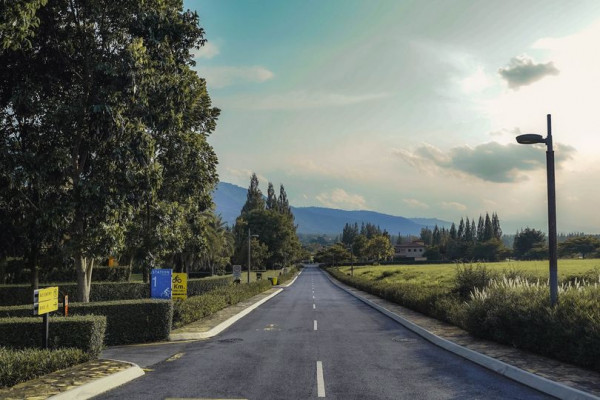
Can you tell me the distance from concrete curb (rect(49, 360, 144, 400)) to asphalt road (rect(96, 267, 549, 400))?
0.21 metres

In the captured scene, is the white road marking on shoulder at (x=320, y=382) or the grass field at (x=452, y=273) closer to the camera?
the white road marking on shoulder at (x=320, y=382)

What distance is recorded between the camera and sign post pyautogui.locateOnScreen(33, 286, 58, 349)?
9659mm

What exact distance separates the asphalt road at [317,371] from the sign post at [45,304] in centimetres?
260

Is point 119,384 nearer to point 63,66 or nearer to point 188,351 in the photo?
point 188,351

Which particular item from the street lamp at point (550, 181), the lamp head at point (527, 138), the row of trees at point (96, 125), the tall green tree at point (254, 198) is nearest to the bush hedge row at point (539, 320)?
the street lamp at point (550, 181)

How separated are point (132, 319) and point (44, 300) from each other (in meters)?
4.56

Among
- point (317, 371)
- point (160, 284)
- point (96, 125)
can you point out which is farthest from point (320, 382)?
point (96, 125)

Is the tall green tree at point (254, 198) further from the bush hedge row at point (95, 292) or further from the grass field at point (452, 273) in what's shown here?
the bush hedge row at point (95, 292)

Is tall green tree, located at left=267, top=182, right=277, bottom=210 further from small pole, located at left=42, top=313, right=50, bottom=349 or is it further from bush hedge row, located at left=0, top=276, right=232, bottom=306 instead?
small pole, located at left=42, top=313, right=50, bottom=349

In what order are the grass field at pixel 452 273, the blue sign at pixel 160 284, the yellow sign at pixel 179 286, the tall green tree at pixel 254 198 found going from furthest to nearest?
the tall green tree at pixel 254 198 < the grass field at pixel 452 273 < the yellow sign at pixel 179 286 < the blue sign at pixel 160 284

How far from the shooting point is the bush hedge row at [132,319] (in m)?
14.0

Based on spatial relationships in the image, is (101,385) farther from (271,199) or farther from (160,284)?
(271,199)

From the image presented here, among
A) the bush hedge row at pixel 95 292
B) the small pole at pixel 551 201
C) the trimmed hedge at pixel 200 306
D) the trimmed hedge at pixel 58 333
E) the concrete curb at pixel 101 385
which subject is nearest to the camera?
the concrete curb at pixel 101 385

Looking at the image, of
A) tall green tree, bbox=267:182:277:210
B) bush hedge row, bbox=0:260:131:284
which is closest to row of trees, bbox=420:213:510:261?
tall green tree, bbox=267:182:277:210
